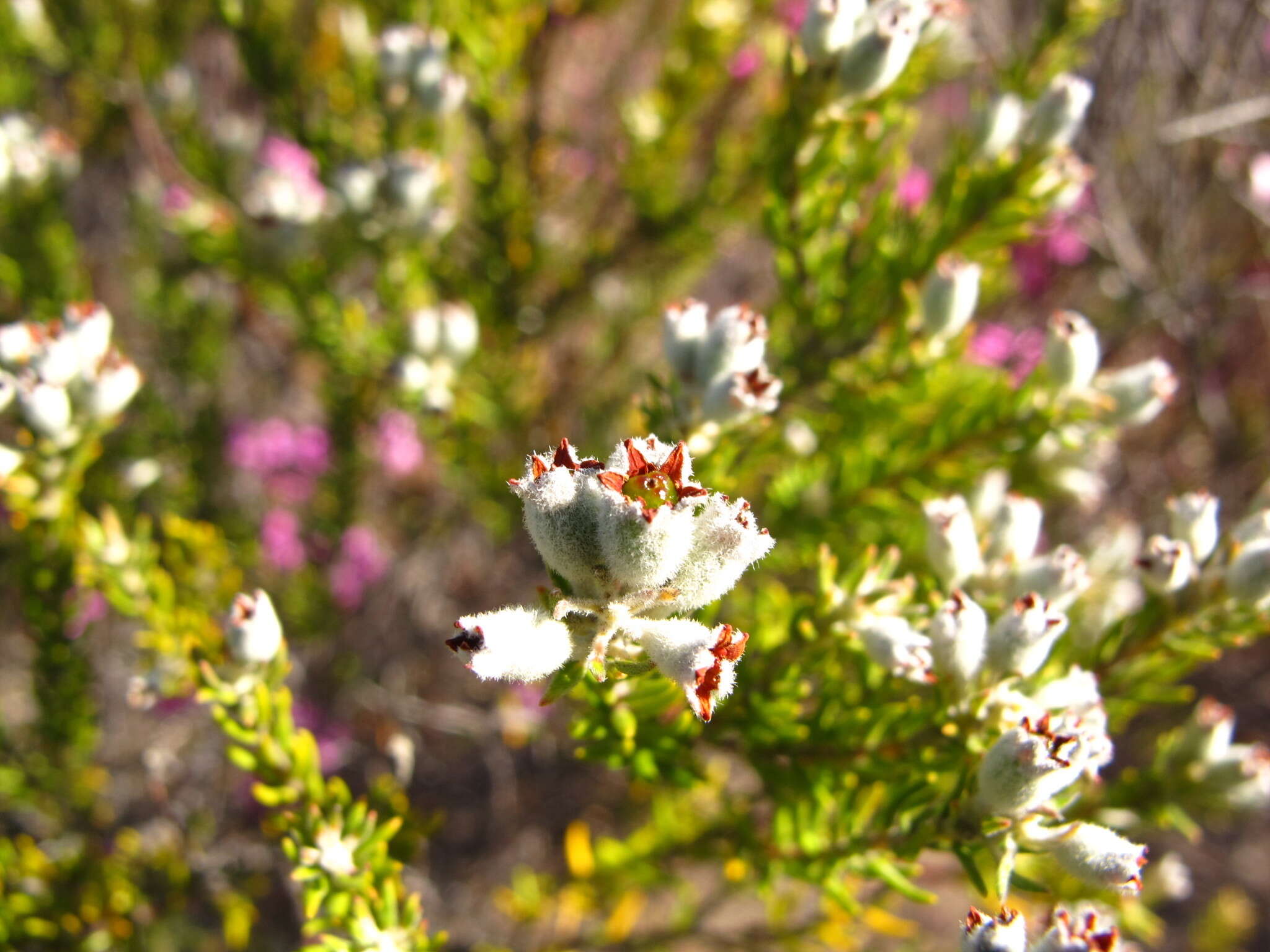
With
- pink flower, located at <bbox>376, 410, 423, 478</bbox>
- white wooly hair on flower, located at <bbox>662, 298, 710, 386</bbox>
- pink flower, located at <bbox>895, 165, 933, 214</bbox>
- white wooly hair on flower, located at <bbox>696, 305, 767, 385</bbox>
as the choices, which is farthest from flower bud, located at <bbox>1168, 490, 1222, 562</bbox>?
pink flower, located at <bbox>376, 410, 423, 478</bbox>

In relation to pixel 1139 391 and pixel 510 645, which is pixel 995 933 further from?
pixel 1139 391

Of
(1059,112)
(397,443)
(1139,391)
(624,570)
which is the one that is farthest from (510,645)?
(397,443)

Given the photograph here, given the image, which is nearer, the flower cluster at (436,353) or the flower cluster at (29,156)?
the flower cluster at (436,353)

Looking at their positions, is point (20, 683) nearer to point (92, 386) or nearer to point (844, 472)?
point (92, 386)

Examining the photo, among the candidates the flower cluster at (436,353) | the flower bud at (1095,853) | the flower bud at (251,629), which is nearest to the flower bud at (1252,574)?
the flower bud at (1095,853)

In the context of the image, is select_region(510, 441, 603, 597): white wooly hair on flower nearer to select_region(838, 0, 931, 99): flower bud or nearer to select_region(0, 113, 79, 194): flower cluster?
select_region(838, 0, 931, 99): flower bud

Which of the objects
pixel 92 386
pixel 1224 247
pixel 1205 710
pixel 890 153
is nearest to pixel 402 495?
pixel 92 386

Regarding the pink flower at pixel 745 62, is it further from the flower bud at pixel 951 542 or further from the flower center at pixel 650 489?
the flower center at pixel 650 489
